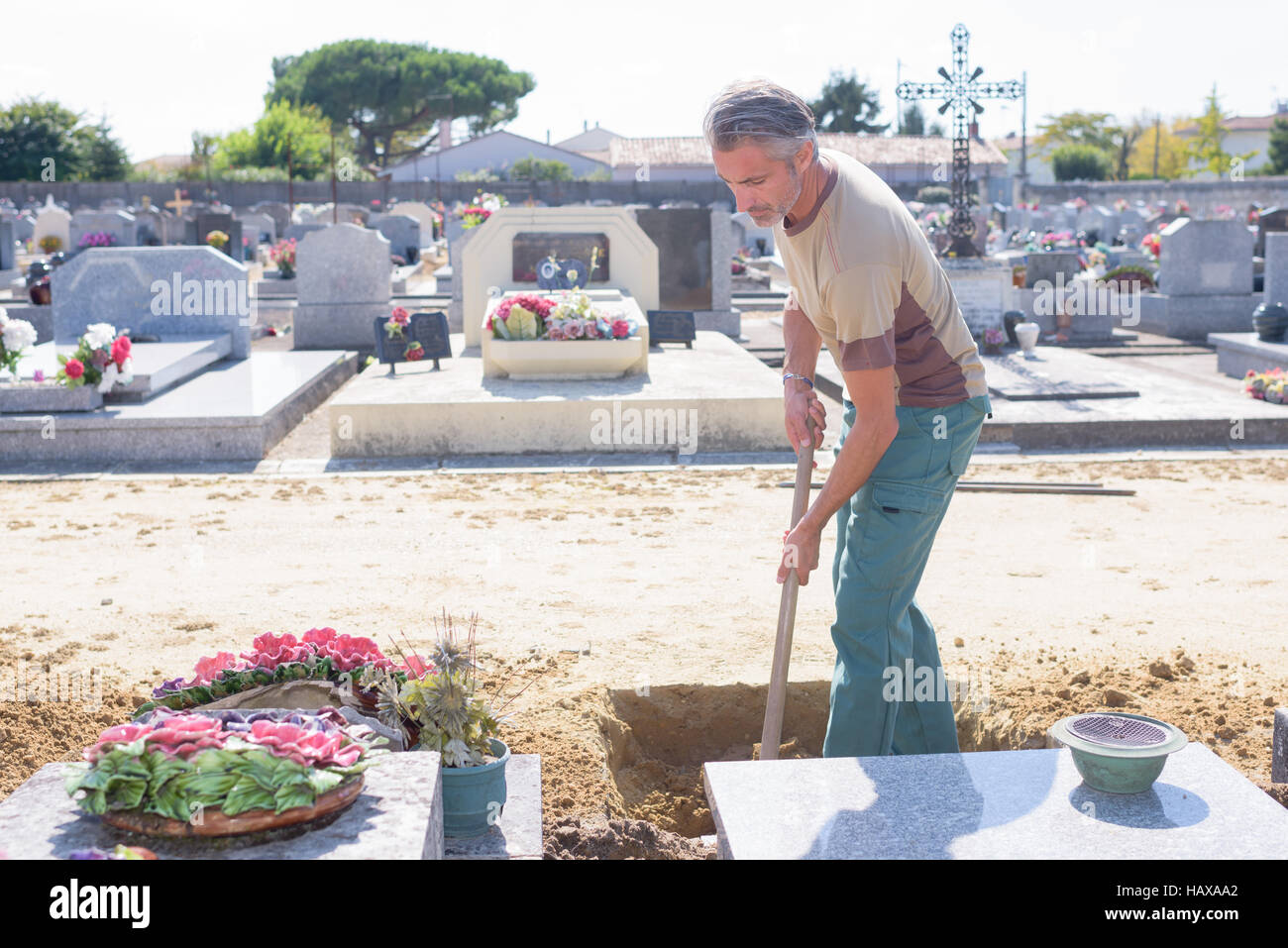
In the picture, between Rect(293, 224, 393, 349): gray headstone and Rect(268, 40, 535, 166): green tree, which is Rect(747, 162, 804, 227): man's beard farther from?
Rect(268, 40, 535, 166): green tree

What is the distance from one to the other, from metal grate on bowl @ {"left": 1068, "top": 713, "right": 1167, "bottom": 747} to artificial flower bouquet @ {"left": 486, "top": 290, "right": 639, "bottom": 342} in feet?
25.9

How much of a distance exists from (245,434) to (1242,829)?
8191 millimetres

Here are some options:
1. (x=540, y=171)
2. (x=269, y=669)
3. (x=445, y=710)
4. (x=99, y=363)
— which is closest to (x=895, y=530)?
(x=445, y=710)

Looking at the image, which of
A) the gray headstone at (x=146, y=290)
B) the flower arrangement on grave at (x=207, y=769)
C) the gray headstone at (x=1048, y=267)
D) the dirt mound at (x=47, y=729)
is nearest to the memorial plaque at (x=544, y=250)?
the gray headstone at (x=146, y=290)

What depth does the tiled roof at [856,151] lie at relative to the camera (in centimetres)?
6075

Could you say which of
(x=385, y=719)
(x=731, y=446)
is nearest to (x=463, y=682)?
(x=385, y=719)

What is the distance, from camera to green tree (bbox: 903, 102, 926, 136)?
79512 mm

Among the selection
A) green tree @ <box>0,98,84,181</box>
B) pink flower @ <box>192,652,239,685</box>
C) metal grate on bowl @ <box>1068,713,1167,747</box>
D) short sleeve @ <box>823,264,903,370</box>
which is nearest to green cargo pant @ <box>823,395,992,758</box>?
short sleeve @ <box>823,264,903,370</box>

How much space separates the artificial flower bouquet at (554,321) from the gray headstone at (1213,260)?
364 inches

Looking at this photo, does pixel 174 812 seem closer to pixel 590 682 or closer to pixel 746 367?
pixel 590 682

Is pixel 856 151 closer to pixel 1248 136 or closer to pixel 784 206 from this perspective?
pixel 1248 136

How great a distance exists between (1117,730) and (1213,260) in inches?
601

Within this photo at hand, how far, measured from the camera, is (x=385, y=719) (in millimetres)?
3199

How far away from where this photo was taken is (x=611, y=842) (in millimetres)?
3385
